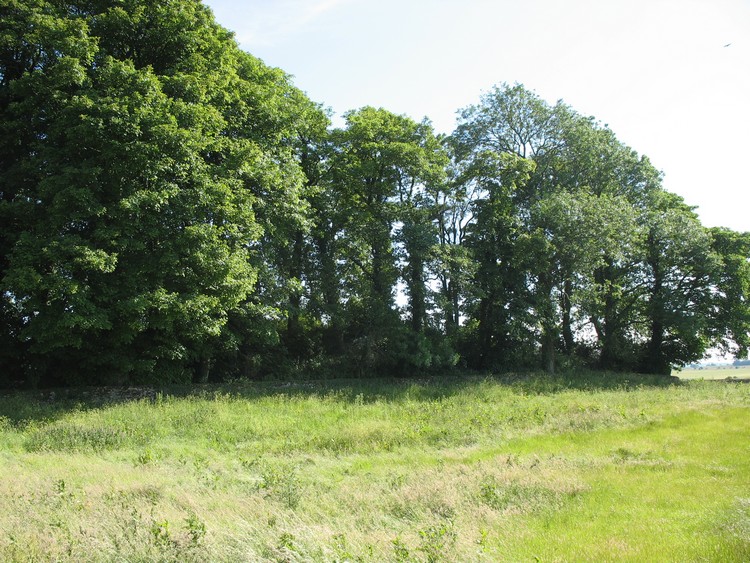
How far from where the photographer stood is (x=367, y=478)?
997 centimetres

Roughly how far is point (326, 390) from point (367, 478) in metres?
11.8

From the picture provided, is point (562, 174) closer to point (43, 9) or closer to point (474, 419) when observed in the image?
point (474, 419)

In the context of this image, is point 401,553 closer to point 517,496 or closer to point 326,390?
point 517,496

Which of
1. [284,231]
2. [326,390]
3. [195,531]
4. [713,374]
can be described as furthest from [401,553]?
[713,374]

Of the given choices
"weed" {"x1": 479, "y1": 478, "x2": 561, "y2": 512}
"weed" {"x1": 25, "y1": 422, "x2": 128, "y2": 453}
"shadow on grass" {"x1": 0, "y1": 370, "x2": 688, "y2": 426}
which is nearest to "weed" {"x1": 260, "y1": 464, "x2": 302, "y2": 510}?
"weed" {"x1": 479, "y1": 478, "x2": 561, "y2": 512}

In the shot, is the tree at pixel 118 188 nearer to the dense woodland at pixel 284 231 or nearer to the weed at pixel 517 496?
the dense woodland at pixel 284 231

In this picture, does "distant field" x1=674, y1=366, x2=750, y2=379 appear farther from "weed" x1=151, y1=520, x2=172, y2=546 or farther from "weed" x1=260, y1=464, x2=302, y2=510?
"weed" x1=151, y1=520, x2=172, y2=546

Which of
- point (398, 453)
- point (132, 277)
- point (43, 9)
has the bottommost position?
point (398, 453)

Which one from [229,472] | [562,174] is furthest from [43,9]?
[562,174]

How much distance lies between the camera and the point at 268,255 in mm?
23969

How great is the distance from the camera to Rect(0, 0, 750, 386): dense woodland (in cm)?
1664

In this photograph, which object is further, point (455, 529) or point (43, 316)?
point (43, 316)

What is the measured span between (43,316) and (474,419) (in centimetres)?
1485

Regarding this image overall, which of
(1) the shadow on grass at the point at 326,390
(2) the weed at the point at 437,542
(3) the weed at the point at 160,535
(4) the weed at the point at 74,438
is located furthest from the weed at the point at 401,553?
(1) the shadow on grass at the point at 326,390
